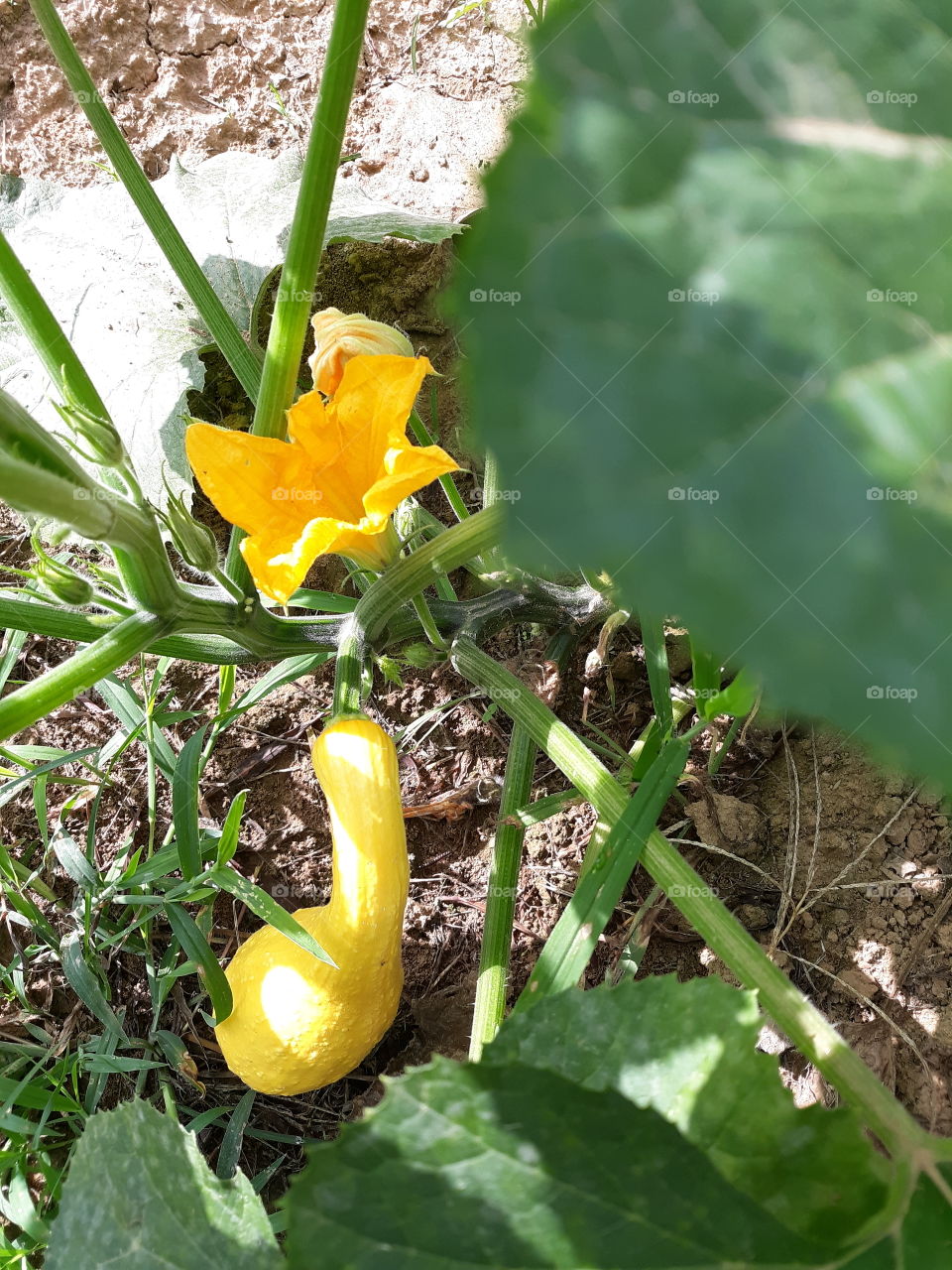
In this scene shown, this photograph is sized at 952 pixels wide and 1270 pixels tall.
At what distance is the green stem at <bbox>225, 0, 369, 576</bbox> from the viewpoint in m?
1.14

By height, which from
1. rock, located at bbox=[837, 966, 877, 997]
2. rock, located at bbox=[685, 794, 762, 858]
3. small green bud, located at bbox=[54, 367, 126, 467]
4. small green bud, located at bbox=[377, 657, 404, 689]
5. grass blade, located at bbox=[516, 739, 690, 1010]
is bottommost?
rock, located at bbox=[837, 966, 877, 997]

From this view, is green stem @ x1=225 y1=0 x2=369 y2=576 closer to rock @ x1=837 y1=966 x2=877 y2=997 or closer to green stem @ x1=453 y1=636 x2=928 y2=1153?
green stem @ x1=453 y1=636 x2=928 y2=1153

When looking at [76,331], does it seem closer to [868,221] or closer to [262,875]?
[262,875]

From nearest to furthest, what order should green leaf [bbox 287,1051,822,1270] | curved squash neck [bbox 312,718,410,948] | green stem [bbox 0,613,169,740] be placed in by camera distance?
green leaf [bbox 287,1051,822,1270] → green stem [bbox 0,613,169,740] → curved squash neck [bbox 312,718,410,948]

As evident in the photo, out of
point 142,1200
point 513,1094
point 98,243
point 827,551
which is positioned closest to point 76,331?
point 98,243

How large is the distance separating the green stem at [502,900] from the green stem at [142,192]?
2.70 ft

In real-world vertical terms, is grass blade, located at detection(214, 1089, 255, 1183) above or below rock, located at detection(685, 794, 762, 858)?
below

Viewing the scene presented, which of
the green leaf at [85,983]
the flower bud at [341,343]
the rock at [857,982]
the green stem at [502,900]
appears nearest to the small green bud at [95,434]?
the flower bud at [341,343]

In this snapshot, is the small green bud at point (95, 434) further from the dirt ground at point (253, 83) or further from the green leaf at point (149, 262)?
the dirt ground at point (253, 83)

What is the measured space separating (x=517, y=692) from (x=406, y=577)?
0.88ft

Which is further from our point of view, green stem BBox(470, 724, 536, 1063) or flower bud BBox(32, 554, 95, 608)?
green stem BBox(470, 724, 536, 1063)

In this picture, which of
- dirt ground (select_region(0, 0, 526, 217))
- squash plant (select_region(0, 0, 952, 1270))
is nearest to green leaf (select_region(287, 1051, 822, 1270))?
squash plant (select_region(0, 0, 952, 1270))

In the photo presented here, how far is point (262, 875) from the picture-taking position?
7.04 feet

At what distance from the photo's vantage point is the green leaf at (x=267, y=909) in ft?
5.16
